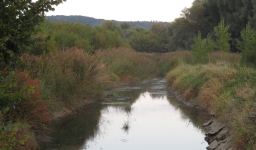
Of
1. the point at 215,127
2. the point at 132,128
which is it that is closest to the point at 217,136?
the point at 215,127

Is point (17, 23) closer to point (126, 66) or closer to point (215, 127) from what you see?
point (215, 127)

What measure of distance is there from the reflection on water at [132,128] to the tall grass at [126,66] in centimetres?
1111

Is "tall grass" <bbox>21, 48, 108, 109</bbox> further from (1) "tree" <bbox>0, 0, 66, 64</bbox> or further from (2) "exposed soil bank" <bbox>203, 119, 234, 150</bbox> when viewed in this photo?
(1) "tree" <bbox>0, 0, 66, 64</bbox>

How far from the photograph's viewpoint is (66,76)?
14.4 m

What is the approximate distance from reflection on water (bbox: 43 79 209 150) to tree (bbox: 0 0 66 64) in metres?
6.04

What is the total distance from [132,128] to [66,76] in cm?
456

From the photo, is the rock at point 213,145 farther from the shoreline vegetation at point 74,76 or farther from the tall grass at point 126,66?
the tall grass at point 126,66

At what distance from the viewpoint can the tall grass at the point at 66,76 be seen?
12773 mm

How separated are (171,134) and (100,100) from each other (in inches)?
301

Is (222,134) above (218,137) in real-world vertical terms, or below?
above

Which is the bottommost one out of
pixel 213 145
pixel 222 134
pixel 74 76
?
pixel 213 145

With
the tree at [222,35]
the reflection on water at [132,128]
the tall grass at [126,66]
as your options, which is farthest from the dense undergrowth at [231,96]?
the tree at [222,35]

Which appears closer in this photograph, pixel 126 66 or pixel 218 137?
pixel 218 137

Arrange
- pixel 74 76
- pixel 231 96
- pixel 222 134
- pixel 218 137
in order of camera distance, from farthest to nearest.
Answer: pixel 74 76, pixel 231 96, pixel 218 137, pixel 222 134
